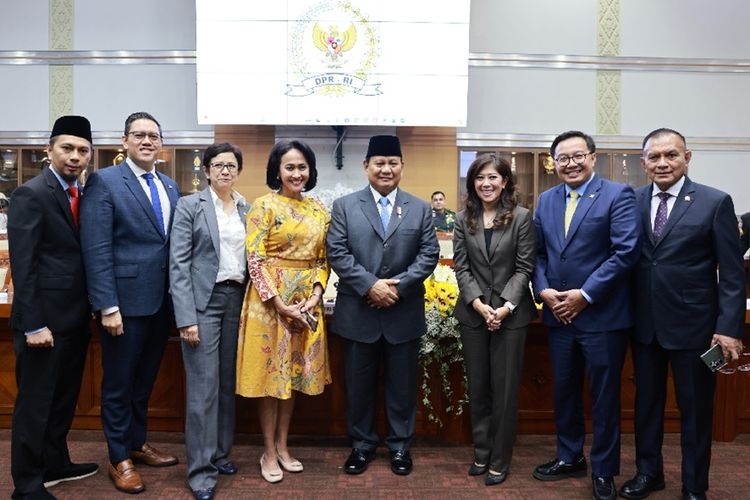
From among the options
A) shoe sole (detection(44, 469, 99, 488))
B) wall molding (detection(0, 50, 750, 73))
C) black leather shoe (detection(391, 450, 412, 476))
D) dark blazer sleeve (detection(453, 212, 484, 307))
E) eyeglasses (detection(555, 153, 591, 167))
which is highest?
wall molding (detection(0, 50, 750, 73))

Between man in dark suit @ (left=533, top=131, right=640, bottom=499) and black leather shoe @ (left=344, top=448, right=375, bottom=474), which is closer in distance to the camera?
man in dark suit @ (left=533, top=131, right=640, bottom=499)

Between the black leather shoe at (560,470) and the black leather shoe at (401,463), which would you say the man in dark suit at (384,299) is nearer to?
Answer: the black leather shoe at (401,463)

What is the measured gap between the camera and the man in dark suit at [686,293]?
231cm

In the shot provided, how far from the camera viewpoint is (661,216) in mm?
2438

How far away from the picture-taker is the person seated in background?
24.6ft

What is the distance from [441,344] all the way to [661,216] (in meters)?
1.25

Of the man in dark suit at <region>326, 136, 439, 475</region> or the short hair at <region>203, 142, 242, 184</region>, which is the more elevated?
the short hair at <region>203, 142, 242, 184</region>

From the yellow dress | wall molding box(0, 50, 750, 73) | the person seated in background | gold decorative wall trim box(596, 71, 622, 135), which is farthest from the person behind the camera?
gold decorative wall trim box(596, 71, 622, 135)

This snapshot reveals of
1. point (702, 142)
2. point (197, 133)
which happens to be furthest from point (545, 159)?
point (197, 133)

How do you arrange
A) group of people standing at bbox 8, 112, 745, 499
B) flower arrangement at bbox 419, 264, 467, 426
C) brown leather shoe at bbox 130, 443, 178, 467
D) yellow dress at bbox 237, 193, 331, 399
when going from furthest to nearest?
flower arrangement at bbox 419, 264, 467, 426, brown leather shoe at bbox 130, 443, 178, 467, yellow dress at bbox 237, 193, 331, 399, group of people standing at bbox 8, 112, 745, 499

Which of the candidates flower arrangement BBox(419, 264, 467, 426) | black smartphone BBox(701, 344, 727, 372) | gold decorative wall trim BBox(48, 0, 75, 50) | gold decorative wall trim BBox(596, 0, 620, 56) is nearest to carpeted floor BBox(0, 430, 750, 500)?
flower arrangement BBox(419, 264, 467, 426)

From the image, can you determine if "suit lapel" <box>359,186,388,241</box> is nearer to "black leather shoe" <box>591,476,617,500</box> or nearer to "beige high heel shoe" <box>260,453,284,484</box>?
"beige high heel shoe" <box>260,453,284,484</box>

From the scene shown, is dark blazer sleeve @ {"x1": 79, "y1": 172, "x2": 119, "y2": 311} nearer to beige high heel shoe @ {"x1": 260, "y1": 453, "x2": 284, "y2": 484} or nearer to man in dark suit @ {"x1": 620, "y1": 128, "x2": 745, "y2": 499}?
beige high heel shoe @ {"x1": 260, "y1": 453, "x2": 284, "y2": 484}

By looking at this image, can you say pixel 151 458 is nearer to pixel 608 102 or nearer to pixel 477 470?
pixel 477 470
